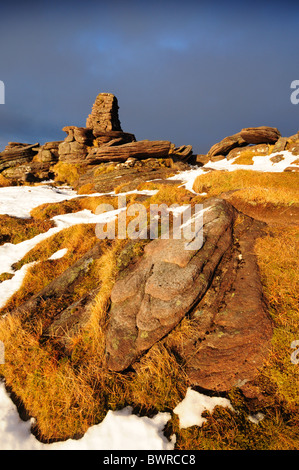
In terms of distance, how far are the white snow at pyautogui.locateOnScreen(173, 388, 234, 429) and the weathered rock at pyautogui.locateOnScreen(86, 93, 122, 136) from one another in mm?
39025

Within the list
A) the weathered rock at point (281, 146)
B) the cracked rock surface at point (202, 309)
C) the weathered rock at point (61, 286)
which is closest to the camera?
the cracked rock surface at point (202, 309)

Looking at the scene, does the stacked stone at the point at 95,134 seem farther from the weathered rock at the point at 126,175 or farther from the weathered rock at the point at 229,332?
the weathered rock at the point at 229,332

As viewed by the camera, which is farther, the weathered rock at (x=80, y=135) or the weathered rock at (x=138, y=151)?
the weathered rock at (x=80, y=135)

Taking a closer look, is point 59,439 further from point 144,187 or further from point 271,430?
point 144,187

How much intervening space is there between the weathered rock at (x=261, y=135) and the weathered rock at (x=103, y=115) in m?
23.3

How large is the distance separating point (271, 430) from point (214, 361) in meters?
1.29

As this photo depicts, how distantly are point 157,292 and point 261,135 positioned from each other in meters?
35.2

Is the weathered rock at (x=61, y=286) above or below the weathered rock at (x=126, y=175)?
below

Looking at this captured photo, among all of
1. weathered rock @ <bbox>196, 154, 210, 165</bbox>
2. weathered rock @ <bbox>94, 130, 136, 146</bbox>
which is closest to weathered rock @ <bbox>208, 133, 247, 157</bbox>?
weathered rock @ <bbox>196, 154, 210, 165</bbox>

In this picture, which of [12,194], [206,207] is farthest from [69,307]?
[12,194]

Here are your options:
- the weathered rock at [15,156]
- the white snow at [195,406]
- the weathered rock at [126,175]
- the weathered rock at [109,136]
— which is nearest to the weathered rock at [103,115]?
the weathered rock at [109,136]

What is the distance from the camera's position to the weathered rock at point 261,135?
100 feet

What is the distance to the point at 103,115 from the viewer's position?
35.9 m

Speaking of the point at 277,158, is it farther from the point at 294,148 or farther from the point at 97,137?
the point at 97,137
